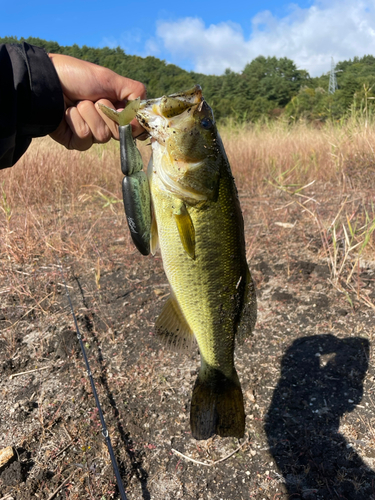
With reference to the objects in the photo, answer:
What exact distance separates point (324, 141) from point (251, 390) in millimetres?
6963

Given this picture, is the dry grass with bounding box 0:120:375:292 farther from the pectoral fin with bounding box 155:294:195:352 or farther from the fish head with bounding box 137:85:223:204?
the fish head with bounding box 137:85:223:204

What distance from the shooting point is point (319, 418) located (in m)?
2.17

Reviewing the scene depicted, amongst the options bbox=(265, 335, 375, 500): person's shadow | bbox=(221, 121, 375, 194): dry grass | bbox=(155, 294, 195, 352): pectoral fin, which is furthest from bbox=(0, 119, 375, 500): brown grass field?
bbox=(221, 121, 375, 194): dry grass

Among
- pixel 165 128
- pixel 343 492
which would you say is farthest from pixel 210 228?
pixel 343 492

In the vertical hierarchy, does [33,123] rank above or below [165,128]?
above

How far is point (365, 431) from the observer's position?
2.07 m

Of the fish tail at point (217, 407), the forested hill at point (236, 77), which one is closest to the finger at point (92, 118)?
the fish tail at point (217, 407)

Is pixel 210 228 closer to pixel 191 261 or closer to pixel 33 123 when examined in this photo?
pixel 191 261

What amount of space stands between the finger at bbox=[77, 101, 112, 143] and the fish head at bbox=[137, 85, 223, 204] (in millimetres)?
508

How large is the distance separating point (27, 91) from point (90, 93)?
28 cm

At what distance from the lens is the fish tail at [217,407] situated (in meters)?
1.55

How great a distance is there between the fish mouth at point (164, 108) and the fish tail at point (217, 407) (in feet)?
3.53

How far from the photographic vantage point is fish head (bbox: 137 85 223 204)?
1271 millimetres

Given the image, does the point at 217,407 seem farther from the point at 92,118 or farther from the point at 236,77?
the point at 236,77
